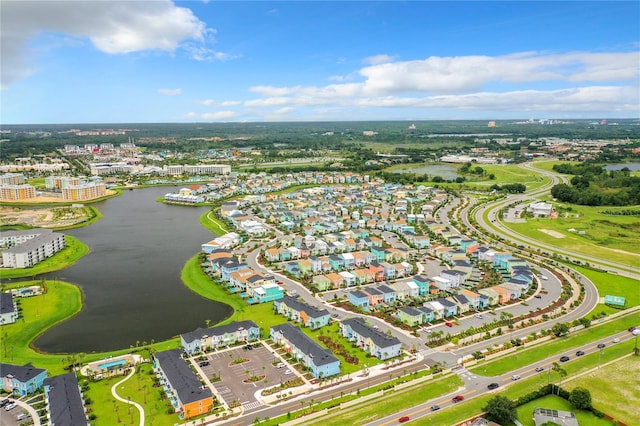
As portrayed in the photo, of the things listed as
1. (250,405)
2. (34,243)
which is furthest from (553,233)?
(34,243)

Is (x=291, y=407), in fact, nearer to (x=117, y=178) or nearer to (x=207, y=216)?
(x=207, y=216)

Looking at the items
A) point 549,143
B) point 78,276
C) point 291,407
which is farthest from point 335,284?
point 549,143

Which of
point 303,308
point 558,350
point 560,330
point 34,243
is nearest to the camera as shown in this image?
point 558,350

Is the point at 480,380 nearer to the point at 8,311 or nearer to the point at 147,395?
the point at 147,395

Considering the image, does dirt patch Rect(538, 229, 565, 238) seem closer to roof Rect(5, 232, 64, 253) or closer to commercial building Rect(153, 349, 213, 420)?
commercial building Rect(153, 349, 213, 420)

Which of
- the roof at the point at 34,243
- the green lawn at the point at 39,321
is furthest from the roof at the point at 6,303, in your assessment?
the roof at the point at 34,243

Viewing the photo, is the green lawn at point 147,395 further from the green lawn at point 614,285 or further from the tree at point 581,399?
the green lawn at point 614,285
